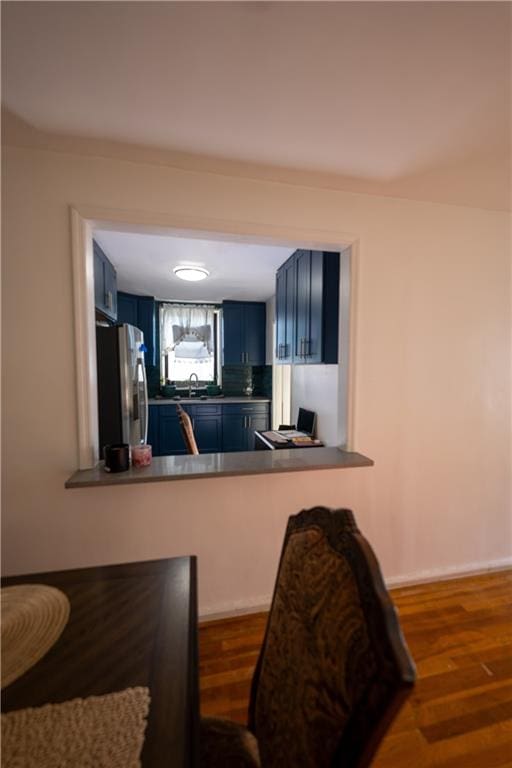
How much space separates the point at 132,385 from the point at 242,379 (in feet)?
9.16

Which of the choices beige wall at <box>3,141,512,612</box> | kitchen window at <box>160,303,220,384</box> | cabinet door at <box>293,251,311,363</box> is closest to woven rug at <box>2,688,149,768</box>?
beige wall at <box>3,141,512,612</box>

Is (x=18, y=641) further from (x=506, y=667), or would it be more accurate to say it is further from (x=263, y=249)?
(x=263, y=249)

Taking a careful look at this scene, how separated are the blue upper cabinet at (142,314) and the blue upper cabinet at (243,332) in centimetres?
99

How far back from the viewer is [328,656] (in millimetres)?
572

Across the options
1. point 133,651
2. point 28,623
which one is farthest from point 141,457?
point 133,651

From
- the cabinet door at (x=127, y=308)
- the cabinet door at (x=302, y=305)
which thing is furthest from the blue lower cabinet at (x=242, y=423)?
the cabinet door at (x=302, y=305)

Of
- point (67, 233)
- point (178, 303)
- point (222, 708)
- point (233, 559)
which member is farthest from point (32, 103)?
point (178, 303)

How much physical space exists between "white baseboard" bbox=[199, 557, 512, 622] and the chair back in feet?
3.38

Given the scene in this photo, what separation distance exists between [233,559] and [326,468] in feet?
2.37

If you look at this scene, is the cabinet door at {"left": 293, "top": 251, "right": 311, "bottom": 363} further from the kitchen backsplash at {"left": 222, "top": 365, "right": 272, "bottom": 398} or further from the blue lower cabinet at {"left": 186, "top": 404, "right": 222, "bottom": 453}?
the kitchen backsplash at {"left": 222, "top": 365, "right": 272, "bottom": 398}

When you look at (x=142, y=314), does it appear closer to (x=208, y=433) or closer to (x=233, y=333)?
(x=233, y=333)

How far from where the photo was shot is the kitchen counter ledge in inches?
60.9

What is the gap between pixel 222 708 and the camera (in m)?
1.31

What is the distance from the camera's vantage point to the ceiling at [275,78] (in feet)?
2.95
